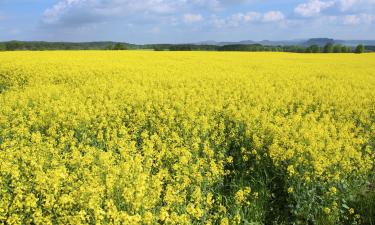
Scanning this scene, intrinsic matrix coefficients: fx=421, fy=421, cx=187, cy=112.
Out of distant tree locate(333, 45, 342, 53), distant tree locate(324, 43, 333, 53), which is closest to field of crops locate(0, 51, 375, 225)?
distant tree locate(324, 43, 333, 53)

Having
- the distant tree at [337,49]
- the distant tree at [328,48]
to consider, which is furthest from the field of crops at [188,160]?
the distant tree at [337,49]

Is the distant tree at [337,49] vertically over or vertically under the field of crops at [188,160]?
under

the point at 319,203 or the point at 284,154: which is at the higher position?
the point at 284,154

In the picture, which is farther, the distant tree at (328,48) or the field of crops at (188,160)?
the distant tree at (328,48)

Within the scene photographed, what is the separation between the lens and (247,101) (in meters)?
11.4

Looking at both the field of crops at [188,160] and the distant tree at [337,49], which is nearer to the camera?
the field of crops at [188,160]

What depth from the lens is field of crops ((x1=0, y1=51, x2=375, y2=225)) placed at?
4.69 m

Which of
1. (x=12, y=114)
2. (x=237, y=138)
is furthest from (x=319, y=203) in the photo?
(x=12, y=114)

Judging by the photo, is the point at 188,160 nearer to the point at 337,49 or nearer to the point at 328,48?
the point at 328,48

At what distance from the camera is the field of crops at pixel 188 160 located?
469 cm

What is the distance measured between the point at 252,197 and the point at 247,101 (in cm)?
560

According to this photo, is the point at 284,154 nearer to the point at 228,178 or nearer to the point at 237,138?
the point at 228,178

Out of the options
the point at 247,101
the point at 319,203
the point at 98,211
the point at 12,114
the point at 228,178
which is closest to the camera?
the point at 98,211

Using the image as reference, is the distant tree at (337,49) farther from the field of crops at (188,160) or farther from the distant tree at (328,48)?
the field of crops at (188,160)
